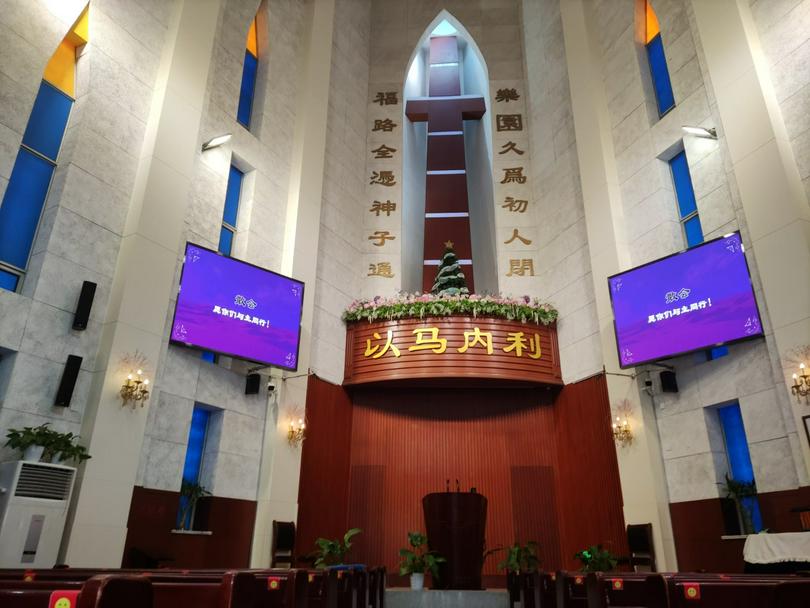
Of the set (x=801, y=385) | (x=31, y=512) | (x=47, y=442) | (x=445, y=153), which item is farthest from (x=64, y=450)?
(x=445, y=153)

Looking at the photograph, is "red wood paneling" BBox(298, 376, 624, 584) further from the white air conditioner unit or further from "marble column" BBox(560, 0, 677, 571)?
the white air conditioner unit

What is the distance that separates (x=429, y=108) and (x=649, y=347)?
9.64 m

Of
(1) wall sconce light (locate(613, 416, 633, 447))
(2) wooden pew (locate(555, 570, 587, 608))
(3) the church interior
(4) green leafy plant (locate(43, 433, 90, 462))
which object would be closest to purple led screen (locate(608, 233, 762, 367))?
(3) the church interior

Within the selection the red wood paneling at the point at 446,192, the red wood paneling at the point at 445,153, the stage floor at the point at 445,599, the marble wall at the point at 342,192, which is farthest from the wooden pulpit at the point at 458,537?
the red wood paneling at the point at 445,153

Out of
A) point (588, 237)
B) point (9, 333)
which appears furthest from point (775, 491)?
point (9, 333)

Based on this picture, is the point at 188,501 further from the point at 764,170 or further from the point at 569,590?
the point at 764,170

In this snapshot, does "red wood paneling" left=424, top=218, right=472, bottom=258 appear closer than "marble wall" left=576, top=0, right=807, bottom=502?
No

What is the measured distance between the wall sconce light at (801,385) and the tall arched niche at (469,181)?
24.6 feet

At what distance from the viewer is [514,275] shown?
1266 cm

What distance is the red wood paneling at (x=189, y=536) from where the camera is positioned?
7.20 meters

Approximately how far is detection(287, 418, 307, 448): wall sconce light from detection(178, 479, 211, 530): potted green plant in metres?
1.70

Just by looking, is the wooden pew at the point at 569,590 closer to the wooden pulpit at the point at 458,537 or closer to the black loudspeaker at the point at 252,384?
the wooden pulpit at the point at 458,537

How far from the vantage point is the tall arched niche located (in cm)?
1466

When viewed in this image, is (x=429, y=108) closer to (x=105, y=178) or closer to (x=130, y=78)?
(x=130, y=78)
